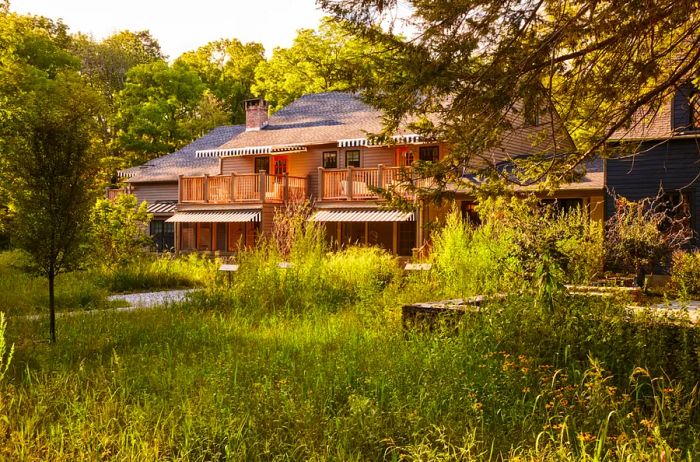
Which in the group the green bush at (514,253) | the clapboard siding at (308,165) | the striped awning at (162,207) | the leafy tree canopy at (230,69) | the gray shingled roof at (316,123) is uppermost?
the leafy tree canopy at (230,69)

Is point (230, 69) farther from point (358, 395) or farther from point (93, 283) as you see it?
point (358, 395)

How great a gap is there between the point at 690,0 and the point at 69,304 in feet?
36.1

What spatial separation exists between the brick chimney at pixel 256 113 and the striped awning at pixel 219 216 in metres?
5.38

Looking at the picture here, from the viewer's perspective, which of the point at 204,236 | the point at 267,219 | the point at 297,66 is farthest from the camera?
the point at 297,66

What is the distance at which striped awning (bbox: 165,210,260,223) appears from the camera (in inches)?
1007

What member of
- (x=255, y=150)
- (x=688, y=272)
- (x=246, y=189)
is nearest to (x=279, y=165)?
(x=255, y=150)

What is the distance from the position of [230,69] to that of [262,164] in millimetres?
22075

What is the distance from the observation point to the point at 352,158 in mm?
27141

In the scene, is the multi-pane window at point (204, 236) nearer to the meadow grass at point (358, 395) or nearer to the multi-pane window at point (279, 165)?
the multi-pane window at point (279, 165)

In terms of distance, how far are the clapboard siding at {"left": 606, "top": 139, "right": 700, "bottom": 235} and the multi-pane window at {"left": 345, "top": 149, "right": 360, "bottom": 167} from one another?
10552 millimetres

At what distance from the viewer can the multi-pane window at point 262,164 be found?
29.2 meters

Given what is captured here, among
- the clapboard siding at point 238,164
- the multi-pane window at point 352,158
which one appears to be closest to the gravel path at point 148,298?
the multi-pane window at point 352,158

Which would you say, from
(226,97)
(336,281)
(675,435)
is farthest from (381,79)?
(226,97)

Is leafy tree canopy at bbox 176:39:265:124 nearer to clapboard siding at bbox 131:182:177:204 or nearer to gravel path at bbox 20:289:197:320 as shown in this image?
clapboard siding at bbox 131:182:177:204
